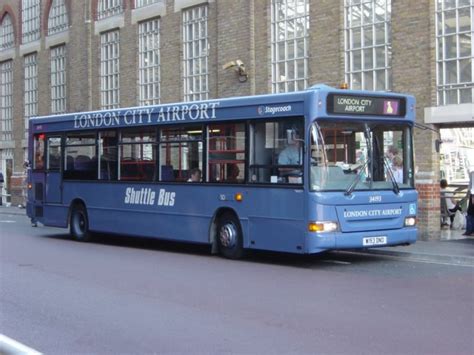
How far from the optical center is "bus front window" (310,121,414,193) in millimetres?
12023

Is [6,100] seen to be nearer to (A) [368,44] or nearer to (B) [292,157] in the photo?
(A) [368,44]

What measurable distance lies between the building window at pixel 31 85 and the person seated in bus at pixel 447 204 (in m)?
19.5

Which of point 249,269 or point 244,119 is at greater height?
point 244,119

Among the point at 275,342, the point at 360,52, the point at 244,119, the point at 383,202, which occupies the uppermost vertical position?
the point at 360,52

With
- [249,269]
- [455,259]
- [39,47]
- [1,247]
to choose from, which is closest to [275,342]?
[249,269]

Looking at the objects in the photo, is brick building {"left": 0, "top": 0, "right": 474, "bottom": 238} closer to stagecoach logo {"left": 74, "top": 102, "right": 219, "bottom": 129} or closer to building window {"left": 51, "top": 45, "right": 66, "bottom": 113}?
building window {"left": 51, "top": 45, "right": 66, "bottom": 113}

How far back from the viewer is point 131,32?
26.0 metres

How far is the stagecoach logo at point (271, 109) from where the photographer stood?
40.5ft

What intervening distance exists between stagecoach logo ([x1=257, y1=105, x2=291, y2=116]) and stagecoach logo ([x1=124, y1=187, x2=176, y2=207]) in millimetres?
2889

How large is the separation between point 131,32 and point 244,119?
14.0 meters

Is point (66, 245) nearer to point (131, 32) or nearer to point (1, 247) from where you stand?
point (1, 247)

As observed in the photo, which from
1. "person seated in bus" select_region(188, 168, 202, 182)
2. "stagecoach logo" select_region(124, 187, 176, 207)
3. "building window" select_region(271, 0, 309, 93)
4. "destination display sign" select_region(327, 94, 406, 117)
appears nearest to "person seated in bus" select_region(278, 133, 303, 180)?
"destination display sign" select_region(327, 94, 406, 117)

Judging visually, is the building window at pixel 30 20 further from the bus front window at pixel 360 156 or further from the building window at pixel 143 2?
the bus front window at pixel 360 156

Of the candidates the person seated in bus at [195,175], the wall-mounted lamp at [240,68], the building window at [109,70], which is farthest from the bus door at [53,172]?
the building window at [109,70]
